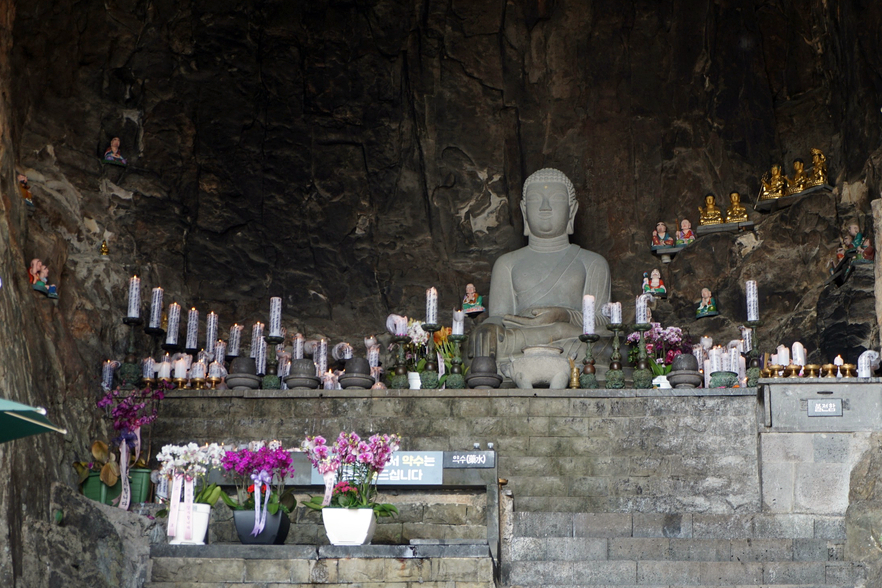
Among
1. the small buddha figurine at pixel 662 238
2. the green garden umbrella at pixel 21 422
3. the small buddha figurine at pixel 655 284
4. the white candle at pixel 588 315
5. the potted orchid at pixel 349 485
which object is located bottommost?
the potted orchid at pixel 349 485

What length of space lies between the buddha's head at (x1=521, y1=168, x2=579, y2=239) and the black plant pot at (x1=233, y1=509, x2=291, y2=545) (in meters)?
6.73

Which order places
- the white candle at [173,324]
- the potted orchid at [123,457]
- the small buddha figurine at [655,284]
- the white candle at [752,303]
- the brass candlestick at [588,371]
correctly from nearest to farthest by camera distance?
1. the potted orchid at [123,457]
2. the brass candlestick at [588,371]
3. the white candle at [752,303]
4. the white candle at [173,324]
5. the small buddha figurine at [655,284]

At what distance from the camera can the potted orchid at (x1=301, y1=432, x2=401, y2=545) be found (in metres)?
7.63

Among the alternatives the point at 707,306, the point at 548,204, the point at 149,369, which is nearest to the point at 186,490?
Answer: the point at 149,369

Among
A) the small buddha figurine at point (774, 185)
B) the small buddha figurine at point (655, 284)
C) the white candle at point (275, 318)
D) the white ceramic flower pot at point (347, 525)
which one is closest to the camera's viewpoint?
the white ceramic flower pot at point (347, 525)

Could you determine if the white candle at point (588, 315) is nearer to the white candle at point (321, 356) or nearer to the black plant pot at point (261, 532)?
the white candle at point (321, 356)

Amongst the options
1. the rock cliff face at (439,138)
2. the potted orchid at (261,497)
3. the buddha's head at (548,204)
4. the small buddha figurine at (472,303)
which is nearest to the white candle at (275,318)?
the rock cliff face at (439,138)

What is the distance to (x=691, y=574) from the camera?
26.2ft

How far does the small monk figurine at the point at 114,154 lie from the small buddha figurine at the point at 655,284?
230 inches

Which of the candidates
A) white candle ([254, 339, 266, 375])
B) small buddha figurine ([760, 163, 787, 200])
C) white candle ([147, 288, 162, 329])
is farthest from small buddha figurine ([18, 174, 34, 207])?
small buddha figurine ([760, 163, 787, 200])

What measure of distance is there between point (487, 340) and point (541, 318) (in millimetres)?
633

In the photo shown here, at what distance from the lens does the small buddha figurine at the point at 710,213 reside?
13953mm

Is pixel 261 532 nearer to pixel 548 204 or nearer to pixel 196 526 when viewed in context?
pixel 196 526

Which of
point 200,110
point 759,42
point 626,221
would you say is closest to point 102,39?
point 200,110
